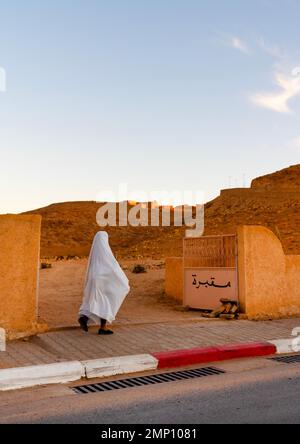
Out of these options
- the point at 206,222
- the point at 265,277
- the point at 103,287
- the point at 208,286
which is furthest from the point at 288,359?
the point at 206,222

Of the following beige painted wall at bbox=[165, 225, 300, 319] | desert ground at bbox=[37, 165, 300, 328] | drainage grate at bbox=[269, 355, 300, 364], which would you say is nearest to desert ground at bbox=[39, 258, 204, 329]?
desert ground at bbox=[37, 165, 300, 328]

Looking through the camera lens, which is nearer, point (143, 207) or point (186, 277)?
point (186, 277)

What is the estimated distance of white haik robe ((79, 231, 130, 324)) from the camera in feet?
A: 28.5

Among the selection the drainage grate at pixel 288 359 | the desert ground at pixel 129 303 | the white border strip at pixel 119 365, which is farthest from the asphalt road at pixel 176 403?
the desert ground at pixel 129 303

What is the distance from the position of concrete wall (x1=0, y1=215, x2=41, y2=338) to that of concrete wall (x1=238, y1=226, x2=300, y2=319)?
15.5 ft

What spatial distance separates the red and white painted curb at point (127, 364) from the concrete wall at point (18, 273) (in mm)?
1926

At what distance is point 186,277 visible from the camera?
12.9 meters

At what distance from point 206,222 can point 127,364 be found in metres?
51.8

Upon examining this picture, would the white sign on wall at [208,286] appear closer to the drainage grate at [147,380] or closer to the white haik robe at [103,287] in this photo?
the white haik robe at [103,287]

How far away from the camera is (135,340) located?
8.59 metres

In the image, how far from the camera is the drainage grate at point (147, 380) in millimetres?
6168

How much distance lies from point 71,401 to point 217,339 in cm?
398
